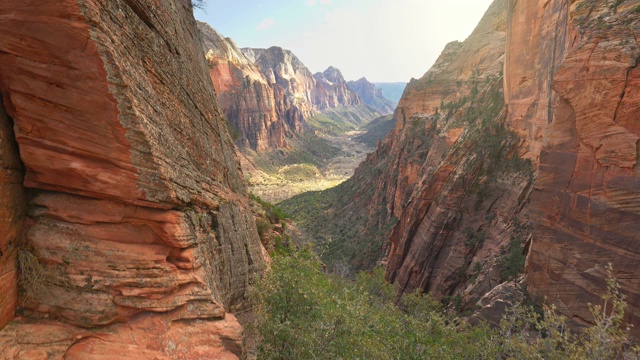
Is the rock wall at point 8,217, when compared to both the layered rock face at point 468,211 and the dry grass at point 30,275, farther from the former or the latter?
Answer: the layered rock face at point 468,211

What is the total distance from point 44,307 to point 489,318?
27.1 metres

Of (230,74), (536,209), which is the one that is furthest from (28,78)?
(230,74)

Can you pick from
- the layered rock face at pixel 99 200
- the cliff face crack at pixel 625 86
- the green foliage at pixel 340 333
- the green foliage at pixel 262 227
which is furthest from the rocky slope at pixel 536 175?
the layered rock face at pixel 99 200

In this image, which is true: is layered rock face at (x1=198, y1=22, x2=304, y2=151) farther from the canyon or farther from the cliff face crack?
the cliff face crack

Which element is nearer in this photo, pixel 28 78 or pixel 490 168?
pixel 28 78

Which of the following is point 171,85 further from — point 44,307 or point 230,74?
point 230,74

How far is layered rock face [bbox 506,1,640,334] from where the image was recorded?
1689cm

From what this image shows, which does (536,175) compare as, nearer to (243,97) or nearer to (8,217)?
(8,217)

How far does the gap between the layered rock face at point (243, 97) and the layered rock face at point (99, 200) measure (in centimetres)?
13262

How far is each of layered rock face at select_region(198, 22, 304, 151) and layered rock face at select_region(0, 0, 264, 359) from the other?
133 m

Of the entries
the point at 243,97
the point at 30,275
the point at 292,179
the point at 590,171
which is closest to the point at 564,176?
the point at 590,171

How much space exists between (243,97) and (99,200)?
151 m

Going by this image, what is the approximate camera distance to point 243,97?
149875 mm

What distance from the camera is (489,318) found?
23469 millimetres
